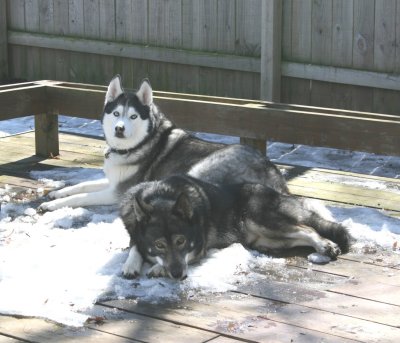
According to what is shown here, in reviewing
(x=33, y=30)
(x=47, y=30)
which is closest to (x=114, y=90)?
(x=47, y=30)

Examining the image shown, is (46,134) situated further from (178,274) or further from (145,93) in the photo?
(178,274)

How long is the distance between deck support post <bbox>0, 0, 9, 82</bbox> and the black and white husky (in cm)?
487

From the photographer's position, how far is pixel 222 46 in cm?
969

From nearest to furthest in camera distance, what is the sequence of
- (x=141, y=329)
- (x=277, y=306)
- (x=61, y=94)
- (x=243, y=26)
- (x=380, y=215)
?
(x=141, y=329)
(x=277, y=306)
(x=380, y=215)
(x=61, y=94)
(x=243, y=26)

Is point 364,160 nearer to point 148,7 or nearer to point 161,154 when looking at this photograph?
point 161,154

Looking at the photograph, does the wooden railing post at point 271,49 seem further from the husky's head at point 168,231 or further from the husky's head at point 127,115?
the husky's head at point 168,231

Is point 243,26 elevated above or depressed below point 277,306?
above

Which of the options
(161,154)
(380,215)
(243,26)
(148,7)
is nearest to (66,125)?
(148,7)

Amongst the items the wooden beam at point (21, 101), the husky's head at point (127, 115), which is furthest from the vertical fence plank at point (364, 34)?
the wooden beam at point (21, 101)

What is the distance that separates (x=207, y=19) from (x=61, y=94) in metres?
2.17

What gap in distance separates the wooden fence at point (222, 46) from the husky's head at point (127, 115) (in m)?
2.33

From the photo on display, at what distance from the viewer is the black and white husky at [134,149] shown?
686cm

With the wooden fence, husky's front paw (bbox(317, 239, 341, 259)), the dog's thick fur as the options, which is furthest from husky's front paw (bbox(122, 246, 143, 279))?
the wooden fence

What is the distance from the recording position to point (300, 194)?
708cm
